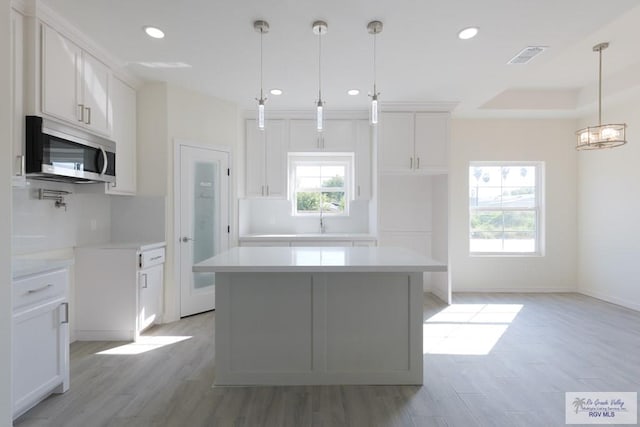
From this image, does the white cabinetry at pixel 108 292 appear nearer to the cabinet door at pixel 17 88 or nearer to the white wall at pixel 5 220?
the cabinet door at pixel 17 88

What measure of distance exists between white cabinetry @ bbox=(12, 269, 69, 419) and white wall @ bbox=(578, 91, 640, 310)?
5887 millimetres

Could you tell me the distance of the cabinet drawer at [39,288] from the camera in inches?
71.9

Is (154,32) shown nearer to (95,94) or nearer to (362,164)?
(95,94)

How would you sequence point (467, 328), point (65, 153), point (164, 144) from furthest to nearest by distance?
point (164, 144) → point (467, 328) → point (65, 153)

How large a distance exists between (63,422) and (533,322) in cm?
421

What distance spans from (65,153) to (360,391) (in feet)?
Answer: 9.00

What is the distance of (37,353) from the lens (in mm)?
1971

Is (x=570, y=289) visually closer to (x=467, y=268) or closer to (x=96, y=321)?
(x=467, y=268)

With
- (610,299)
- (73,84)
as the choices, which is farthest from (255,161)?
(610,299)

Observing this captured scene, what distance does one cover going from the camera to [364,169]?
450 centimetres

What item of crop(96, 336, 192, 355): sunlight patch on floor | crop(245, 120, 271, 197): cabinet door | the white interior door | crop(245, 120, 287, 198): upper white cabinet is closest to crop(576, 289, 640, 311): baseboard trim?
crop(245, 120, 287, 198): upper white cabinet

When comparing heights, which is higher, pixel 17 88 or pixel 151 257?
pixel 17 88

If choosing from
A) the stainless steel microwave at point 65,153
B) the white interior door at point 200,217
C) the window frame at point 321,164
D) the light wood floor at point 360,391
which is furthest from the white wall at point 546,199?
the stainless steel microwave at point 65,153

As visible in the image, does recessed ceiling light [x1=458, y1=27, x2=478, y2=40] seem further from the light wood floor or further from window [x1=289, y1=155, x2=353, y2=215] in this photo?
the light wood floor
